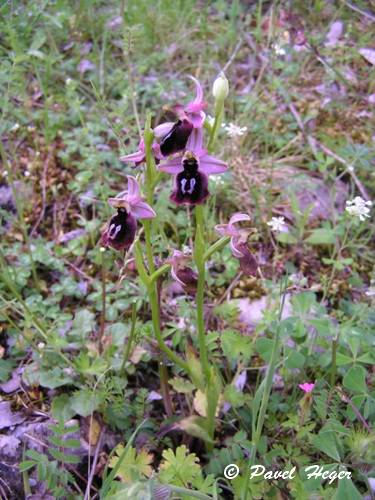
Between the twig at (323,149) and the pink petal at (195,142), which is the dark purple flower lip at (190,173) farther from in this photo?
the twig at (323,149)

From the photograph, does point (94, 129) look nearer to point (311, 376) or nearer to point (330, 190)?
point (330, 190)

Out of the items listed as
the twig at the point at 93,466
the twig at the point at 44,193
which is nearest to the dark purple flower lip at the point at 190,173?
the twig at the point at 93,466

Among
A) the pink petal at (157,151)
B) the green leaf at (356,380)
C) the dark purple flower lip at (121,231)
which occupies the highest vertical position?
the pink petal at (157,151)

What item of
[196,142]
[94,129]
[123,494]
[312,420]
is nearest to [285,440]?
[312,420]

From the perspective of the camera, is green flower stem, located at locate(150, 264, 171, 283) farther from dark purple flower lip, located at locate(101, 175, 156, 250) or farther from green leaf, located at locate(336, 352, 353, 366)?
green leaf, located at locate(336, 352, 353, 366)

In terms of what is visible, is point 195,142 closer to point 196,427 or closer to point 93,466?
point 196,427

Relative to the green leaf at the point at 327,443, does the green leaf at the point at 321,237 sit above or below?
below

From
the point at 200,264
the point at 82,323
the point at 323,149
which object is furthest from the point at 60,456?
the point at 323,149

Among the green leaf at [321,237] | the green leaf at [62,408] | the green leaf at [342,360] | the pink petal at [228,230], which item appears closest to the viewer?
the pink petal at [228,230]

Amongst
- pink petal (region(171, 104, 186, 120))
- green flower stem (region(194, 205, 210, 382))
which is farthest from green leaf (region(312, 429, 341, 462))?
pink petal (region(171, 104, 186, 120))
